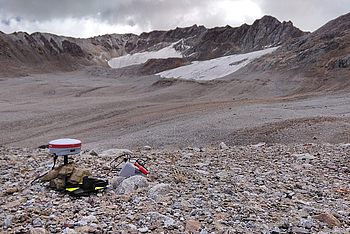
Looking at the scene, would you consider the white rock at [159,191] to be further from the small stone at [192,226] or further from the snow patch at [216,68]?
the snow patch at [216,68]

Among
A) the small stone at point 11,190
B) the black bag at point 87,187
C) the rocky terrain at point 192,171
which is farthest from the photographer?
the small stone at point 11,190

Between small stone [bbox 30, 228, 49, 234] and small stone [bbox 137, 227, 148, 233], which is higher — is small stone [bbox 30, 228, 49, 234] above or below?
above

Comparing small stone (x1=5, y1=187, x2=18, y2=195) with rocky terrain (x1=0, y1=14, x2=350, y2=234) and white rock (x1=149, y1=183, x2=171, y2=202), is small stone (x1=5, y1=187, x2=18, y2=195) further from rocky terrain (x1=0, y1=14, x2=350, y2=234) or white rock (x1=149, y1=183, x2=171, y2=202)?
white rock (x1=149, y1=183, x2=171, y2=202)

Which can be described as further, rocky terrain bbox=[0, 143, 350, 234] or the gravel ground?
the gravel ground

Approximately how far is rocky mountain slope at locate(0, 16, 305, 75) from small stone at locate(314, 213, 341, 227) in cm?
10007

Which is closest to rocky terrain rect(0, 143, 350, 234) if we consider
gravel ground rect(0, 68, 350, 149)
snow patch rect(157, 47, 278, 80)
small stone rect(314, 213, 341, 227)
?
small stone rect(314, 213, 341, 227)

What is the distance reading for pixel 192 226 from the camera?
15.6ft

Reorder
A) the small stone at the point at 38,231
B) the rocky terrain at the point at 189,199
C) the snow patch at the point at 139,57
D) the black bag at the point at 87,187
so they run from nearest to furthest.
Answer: the small stone at the point at 38,231, the rocky terrain at the point at 189,199, the black bag at the point at 87,187, the snow patch at the point at 139,57

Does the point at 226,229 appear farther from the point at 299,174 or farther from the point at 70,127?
the point at 70,127

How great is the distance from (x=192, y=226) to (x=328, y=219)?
1.76 meters

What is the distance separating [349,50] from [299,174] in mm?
42278

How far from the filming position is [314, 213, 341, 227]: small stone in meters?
5.10

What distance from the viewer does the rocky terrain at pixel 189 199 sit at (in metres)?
4.80

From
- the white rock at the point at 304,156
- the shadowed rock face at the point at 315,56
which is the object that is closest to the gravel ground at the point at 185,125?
the white rock at the point at 304,156
